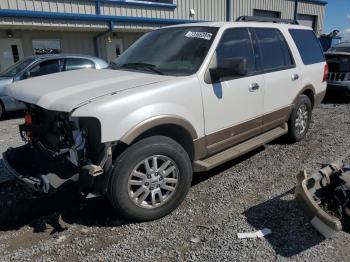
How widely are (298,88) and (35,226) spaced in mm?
4108

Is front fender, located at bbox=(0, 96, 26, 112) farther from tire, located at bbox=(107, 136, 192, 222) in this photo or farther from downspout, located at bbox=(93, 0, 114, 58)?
downspout, located at bbox=(93, 0, 114, 58)

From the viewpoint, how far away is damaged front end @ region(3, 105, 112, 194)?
9.57ft

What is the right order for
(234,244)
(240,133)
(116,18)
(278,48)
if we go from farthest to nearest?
1. (116,18)
2. (278,48)
3. (240,133)
4. (234,244)

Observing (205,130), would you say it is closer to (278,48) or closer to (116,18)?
(278,48)

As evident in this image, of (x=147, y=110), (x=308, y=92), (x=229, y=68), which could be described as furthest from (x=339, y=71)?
(x=147, y=110)

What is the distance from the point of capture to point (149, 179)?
10.9 ft

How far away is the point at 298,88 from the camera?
5266 millimetres

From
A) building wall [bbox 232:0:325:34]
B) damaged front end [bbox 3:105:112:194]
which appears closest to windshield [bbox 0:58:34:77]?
damaged front end [bbox 3:105:112:194]

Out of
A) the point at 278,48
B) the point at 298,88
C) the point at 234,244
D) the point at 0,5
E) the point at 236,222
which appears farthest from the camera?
the point at 0,5

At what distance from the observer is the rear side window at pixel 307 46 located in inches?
213

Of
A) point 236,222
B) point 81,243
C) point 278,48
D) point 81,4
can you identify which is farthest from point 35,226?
point 81,4

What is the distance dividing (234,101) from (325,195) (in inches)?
55.5

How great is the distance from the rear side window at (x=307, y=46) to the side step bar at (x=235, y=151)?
4.18ft

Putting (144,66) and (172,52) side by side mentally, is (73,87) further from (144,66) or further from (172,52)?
(172,52)
